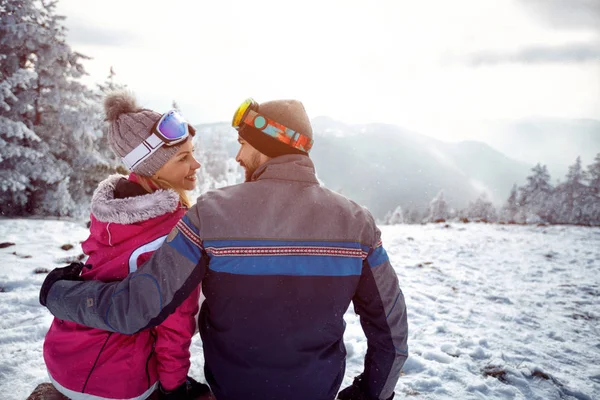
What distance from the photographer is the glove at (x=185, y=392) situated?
2.44m

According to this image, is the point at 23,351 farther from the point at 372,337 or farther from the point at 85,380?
the point at 372,337

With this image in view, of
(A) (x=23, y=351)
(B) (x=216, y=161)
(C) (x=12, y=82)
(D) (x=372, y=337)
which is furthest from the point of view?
(B) (x=216, y=161)

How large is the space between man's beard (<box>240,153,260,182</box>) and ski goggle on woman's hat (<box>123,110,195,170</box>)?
787 millimetres

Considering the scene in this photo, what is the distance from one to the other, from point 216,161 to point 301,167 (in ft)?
191

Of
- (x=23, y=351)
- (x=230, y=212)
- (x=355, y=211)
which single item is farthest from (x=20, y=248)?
(x=355, y=211)

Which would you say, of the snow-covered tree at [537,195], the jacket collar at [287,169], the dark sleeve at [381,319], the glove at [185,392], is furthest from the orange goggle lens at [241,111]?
the snow-covered tree at [537,195]

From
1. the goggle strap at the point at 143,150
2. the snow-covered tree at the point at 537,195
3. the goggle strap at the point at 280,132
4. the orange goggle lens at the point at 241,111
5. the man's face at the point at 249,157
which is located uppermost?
the orange goggle lens at the point at 241,111

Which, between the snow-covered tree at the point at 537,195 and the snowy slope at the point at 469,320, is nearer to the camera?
the snowy slope at the point at 469,320

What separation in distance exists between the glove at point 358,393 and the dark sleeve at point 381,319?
2.3 inches

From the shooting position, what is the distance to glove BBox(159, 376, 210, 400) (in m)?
2.44

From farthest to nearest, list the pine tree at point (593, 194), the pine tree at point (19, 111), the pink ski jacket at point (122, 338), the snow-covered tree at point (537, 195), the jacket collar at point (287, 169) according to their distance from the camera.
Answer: the snow-covered tree at point (537, 195) < the pine tree at point (593, 194) < the pine tree at point (19, 111) < the pink ski jacket at point (122, 338) < the jacket collar at point (287, 169)

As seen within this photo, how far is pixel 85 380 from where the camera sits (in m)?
2.23

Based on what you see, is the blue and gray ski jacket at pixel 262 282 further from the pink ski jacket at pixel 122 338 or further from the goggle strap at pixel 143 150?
the goggle strap at pixel 143 150

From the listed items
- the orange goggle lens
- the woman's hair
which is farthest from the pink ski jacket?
the orange goggle lens
